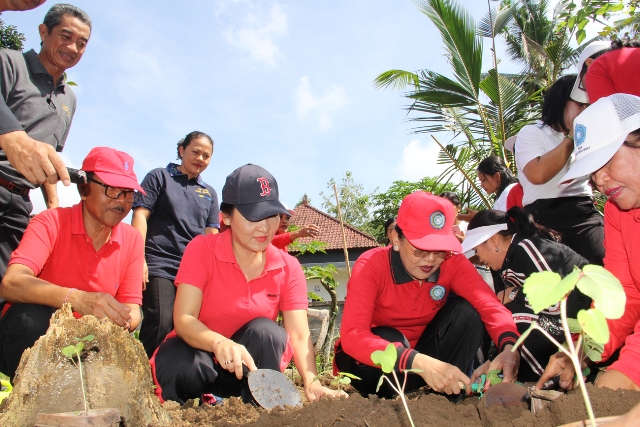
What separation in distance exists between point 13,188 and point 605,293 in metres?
2.77

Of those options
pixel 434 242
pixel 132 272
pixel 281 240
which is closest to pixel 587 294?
pixel 434 242

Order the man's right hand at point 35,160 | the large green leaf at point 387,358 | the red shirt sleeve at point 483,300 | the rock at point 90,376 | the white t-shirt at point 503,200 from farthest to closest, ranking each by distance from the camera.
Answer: the white t-shirt at point 503,200 → the red shirt sleeve at point 483,300 → the man's right hand at point 35,160 → the rock at point 90,376 → the large green leaf at point 387,358

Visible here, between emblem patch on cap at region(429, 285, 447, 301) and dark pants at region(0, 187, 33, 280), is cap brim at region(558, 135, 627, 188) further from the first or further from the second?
dark pants at region(0, 187, 33, 280)

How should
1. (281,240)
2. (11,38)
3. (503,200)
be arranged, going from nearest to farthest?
(503,200) < (281,240) < (11,38)

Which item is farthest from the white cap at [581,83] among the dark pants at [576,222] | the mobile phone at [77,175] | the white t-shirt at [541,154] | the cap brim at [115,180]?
the mobile phone at [77,175]

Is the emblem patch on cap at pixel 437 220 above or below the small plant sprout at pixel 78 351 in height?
above

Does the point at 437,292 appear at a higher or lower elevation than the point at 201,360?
higher

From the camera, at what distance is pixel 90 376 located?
2045 mm

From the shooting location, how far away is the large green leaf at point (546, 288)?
2.42ft

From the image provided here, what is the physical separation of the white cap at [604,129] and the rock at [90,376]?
178 centimetres

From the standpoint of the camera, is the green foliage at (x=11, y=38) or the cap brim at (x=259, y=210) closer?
the cap brim at (x=259, y=210)

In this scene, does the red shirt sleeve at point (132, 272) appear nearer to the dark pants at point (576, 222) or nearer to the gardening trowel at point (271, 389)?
Result: the gardening trowel at point (271, 389)

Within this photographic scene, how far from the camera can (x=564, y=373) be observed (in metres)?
1.79

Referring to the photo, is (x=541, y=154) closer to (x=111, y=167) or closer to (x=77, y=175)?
(x=111, y=167)
